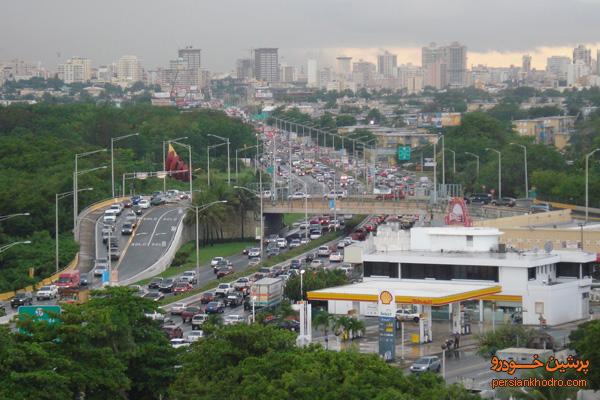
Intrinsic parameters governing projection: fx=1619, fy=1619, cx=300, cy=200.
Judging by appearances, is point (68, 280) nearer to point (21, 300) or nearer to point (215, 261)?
point (21, 300)

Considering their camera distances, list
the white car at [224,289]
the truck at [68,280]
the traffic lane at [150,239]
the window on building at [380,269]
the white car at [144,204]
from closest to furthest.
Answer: the window on building at [380,269], the white car at [224,289], the truck at [68,280], the traffic lane at [150,239], the white car at [144,204]

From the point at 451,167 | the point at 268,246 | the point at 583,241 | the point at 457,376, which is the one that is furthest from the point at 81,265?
the point at 451,167

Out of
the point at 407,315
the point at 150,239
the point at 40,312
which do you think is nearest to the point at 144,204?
the point at 150,239

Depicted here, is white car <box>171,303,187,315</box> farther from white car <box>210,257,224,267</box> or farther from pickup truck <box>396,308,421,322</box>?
white car <box>210,257,224,267</box>

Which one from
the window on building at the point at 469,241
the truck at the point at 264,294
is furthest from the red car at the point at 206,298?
the window on building at the point at 469,241

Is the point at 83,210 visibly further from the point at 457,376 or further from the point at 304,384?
the point at 304,384

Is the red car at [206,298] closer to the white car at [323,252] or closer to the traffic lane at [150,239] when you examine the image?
the traffic lane at [150,239]
